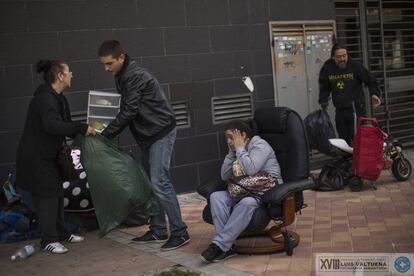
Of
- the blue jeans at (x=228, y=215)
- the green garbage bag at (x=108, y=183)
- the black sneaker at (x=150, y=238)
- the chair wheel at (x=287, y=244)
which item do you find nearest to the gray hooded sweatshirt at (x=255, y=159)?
the blue jeans at (x=228, y=215)

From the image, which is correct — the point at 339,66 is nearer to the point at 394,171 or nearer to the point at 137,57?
the point at 394,171

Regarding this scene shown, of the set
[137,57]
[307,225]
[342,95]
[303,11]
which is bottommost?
[307,225]

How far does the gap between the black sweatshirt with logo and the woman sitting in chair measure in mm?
3173

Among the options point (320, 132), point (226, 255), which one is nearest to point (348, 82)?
point (320, 132)

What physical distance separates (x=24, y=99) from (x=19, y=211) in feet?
4.33

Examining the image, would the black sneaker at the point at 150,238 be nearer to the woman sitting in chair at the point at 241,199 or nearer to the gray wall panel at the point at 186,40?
the woman sitting in chair at the point at 241,199

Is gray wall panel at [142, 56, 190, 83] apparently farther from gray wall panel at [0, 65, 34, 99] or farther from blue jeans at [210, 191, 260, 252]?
blue jeans at [210, 191, 260, 252]

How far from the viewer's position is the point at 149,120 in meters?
5.56

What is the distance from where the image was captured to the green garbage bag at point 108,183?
554 centimetres

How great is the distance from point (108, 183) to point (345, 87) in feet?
12.9

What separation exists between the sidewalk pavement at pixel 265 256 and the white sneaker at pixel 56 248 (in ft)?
0.19

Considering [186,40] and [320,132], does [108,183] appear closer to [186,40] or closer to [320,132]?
[186,40]

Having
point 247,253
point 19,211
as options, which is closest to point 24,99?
point 19,211

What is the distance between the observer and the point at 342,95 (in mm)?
8117
